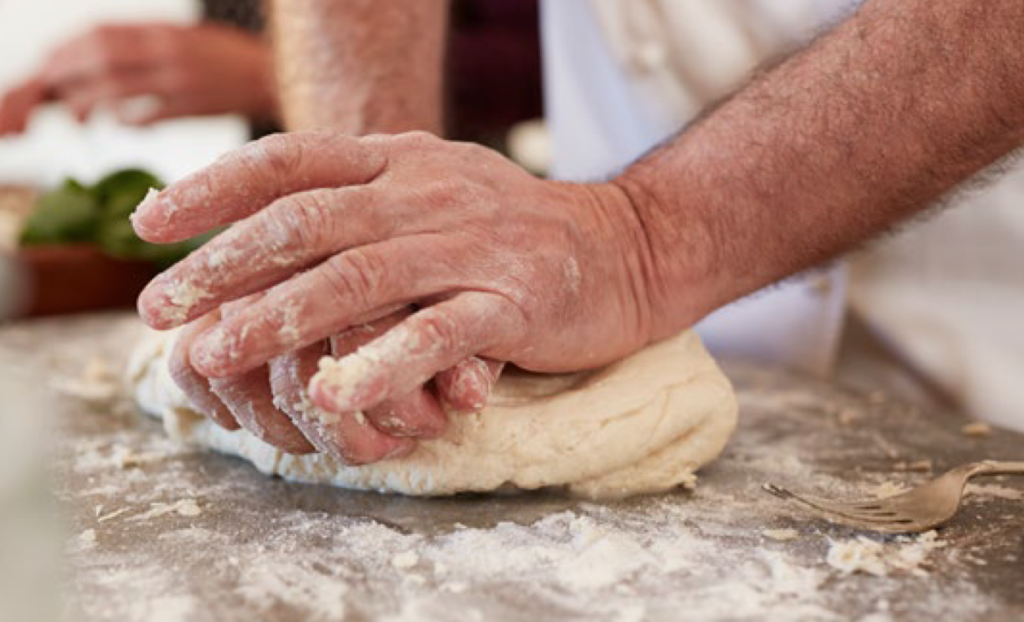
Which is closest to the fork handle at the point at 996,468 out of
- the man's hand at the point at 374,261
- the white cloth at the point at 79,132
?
the man's hand at the point at 374,261

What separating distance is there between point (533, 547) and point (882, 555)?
1.12ft

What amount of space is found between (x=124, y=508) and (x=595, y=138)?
4.55ft

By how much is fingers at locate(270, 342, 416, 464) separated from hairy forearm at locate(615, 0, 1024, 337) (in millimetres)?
398

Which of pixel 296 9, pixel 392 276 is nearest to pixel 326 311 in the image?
pixel 392 276

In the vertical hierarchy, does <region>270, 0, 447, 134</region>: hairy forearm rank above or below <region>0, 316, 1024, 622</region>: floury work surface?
above

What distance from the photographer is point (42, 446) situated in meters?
1.45

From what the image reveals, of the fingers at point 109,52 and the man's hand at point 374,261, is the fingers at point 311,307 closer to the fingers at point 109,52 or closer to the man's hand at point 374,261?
the man's hand at point 374,261

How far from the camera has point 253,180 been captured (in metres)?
1.07

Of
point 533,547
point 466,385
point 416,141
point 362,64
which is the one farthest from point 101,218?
point 533,547

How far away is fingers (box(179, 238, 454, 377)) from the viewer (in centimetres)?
103

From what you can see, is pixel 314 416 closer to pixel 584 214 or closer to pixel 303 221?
pixel 303 221

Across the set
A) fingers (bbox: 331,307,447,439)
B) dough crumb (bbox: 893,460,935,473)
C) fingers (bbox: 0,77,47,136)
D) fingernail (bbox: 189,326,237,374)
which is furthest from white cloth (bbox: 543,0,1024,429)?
fingers (bbox: 0,77,47,136)

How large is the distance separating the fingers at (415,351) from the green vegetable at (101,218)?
1.54 m

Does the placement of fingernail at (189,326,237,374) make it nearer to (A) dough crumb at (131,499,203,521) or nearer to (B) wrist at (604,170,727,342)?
(A) dough crumb at (131,499,203,521)
